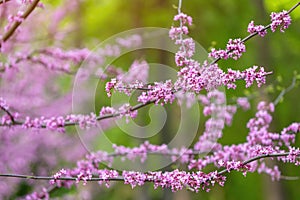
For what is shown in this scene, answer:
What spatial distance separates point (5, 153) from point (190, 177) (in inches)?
172

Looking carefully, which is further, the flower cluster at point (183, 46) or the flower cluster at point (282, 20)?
the flower cluster at point (183, 46)

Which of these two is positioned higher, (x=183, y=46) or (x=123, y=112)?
(x=183, y=46)

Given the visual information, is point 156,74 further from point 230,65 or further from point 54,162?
point 54,162

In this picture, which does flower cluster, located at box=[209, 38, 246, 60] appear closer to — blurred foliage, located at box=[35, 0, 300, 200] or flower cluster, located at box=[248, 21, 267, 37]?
flower cluster, located at box=[248, 21, 267, 37]

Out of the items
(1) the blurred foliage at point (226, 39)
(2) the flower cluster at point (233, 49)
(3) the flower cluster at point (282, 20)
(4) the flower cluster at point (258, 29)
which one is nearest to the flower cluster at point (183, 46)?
(2) the flower cluster at point (233, 49)

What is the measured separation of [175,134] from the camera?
12.2 meters

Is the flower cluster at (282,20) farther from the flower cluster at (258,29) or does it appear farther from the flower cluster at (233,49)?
the flower cluster at (233,49)

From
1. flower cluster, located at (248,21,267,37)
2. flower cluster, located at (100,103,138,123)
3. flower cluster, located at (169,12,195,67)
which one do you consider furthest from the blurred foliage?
flower cluster, located at (248,21,267,37)

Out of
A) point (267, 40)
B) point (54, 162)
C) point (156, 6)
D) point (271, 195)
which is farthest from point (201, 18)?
point (54, 162)

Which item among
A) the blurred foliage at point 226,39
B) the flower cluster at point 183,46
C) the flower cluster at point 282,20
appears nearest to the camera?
the flower cluster at point 282,20

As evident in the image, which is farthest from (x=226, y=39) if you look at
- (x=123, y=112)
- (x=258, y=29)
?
(x=258, y=29)

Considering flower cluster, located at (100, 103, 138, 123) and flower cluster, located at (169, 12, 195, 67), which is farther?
flower cluster, located at (100, 103, 138, 123)

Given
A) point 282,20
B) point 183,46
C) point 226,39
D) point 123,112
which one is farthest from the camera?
point 226,39

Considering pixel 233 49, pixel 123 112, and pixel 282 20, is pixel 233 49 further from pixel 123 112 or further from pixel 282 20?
pixel 123 112
